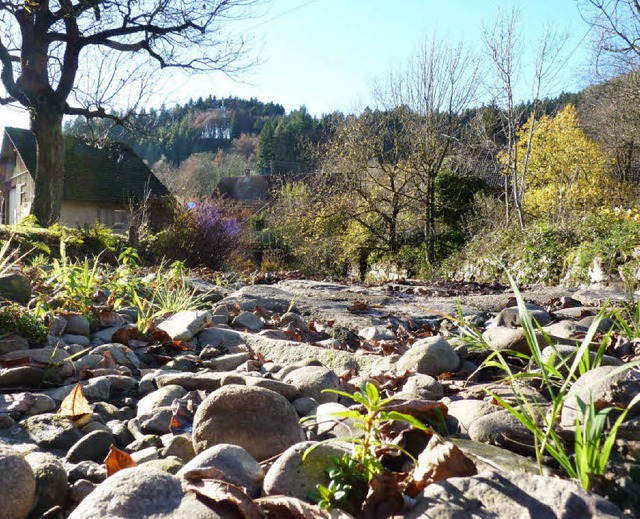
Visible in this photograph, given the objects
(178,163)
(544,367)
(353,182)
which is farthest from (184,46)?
(178,163)

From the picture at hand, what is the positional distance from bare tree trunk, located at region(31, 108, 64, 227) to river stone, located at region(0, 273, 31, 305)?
10436 millimetres

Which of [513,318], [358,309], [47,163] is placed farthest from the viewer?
[47,163]

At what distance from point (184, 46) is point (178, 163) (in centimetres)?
5448

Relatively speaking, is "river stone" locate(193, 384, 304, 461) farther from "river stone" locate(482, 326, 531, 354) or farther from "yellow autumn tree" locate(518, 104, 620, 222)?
"yellow autumn tree" locate(518, 104, 620, 222)

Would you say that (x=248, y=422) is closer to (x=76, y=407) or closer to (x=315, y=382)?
(x=315, y=382)

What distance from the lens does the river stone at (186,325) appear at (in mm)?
3533

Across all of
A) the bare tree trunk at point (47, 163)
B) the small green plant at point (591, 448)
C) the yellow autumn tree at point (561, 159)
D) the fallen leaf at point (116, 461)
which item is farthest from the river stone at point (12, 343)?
the yellow autumn tree at point (561, 159)

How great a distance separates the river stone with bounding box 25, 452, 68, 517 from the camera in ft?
4.86

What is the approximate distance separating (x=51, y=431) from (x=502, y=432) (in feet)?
4.87

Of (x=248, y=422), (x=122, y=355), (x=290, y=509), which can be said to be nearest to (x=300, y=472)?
(x=290, y=509)

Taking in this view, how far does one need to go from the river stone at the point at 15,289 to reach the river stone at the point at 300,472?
2882 mm

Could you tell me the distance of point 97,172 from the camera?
27141mm

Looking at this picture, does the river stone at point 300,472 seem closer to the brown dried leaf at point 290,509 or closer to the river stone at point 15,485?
the brown dried leaf at point 290,509

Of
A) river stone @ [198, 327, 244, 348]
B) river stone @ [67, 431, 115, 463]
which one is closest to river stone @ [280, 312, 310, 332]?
river stone @ [198, 327, 244, 348]
